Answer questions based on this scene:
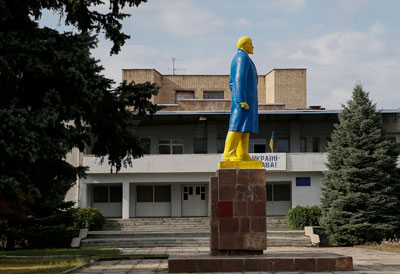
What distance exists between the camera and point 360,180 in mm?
21969

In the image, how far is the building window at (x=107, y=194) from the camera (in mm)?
30031

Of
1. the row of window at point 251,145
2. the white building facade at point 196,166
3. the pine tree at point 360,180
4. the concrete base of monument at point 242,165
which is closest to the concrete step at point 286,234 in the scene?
the pine tree at point 360,180

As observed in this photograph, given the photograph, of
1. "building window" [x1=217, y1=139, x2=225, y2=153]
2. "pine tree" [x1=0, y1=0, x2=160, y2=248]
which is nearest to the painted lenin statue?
"pine tree" [x1=0, y1=0, x2=160, y2=248]

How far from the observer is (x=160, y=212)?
98.5 feet

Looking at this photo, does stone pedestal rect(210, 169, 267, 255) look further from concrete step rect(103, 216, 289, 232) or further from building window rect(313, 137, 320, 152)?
building window rect(313, 137, 320, 152)

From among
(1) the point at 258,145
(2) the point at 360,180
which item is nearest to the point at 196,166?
(1) the point at 258,145

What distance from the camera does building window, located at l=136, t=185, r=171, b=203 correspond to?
30.2m

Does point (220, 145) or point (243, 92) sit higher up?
point (220, 145)

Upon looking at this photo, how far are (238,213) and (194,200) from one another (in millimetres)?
17901

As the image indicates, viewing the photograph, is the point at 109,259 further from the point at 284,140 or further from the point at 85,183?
the point at 284,140

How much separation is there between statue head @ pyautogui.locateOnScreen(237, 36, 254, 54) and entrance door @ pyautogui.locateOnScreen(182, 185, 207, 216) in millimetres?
17564

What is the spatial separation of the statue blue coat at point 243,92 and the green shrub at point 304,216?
12.8 metres

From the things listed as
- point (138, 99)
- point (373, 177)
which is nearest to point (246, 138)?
point (138, 99)

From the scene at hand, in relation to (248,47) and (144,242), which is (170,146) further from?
(248,47)
